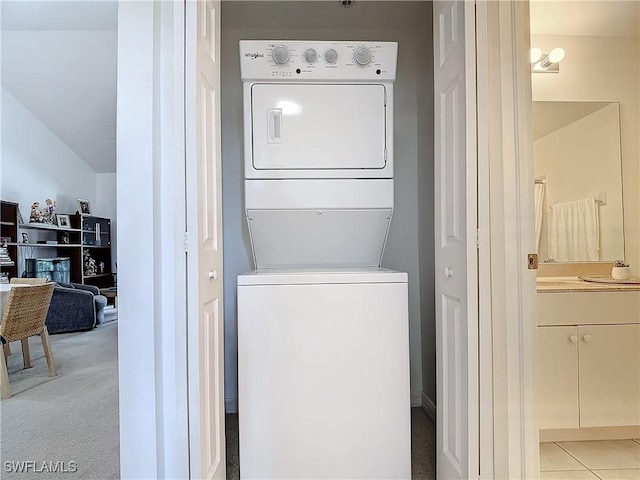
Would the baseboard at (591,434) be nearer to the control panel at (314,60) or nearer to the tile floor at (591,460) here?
the tile floor at (591,460)

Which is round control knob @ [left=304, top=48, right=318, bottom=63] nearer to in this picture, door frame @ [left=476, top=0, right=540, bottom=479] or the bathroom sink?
door frame @ [left=476, top=0, right=540, bottom=479]

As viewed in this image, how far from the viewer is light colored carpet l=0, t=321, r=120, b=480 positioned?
1827 millimetres

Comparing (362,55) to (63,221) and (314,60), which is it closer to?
(314,60)

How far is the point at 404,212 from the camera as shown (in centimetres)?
242

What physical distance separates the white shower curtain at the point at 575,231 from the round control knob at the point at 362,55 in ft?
5.07

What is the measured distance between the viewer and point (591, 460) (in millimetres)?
1852

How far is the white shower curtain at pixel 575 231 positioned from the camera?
246 cm

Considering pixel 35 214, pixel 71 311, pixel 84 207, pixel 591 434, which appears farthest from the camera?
pixel 84 207

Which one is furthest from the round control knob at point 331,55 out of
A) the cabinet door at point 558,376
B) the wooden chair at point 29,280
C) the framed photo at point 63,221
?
the framed photo at point 63,221

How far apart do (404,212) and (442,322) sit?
981 millimetres

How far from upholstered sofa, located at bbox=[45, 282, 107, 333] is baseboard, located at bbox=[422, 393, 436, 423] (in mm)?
2820

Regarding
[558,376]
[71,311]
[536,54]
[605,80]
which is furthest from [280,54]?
[71,311]

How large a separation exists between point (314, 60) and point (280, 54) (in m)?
0.15

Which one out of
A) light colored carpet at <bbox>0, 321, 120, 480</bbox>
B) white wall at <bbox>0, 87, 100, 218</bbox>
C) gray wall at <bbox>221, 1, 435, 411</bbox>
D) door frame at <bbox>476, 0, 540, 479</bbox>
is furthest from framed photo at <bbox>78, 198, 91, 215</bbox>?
door frame at <bbox>476, 0, 540, 479</bbox>
